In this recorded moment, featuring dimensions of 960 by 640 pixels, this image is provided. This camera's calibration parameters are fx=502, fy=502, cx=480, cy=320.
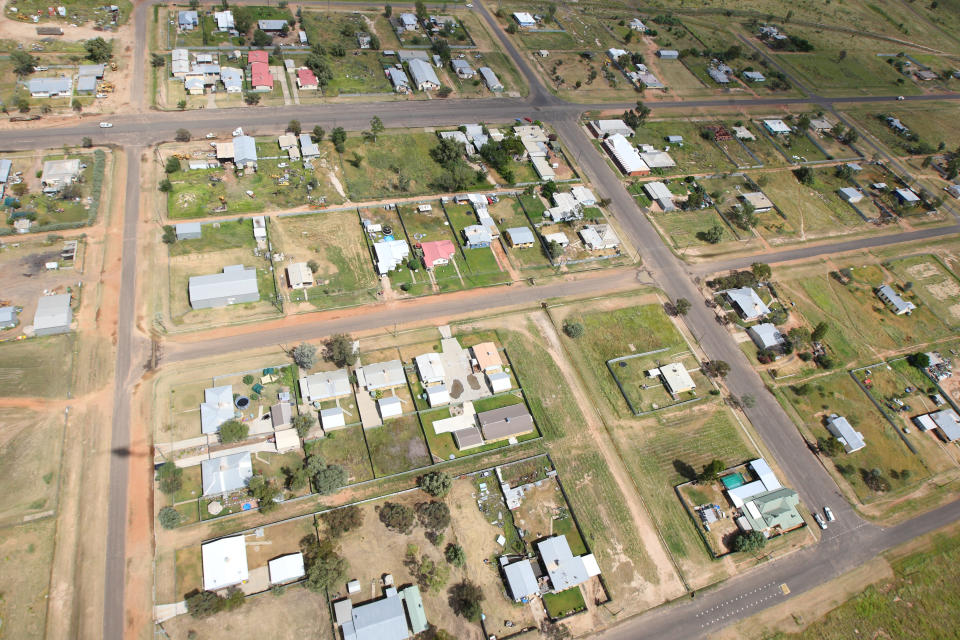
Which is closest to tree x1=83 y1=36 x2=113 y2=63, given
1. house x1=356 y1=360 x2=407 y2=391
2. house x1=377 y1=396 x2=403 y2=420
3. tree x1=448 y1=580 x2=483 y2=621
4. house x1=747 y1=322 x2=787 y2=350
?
house x1=356 y1=360 x2=407 y2=391

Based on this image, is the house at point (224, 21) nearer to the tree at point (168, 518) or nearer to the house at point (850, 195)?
the tree at point (168, 518)

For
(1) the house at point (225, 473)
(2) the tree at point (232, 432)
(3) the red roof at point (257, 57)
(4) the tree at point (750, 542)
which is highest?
(3) the red roof at point (257, 57)

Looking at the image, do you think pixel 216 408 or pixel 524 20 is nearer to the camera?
pixel 216 408

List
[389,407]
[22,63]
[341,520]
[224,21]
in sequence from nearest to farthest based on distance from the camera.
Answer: [341,520], [389,407], [22,63], [224,21]

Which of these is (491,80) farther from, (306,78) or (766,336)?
(766,336)

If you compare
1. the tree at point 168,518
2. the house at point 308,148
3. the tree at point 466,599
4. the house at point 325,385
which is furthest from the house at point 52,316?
the tree at point 466,599

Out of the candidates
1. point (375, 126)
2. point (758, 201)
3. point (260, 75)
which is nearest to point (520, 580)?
point (375, 126)
